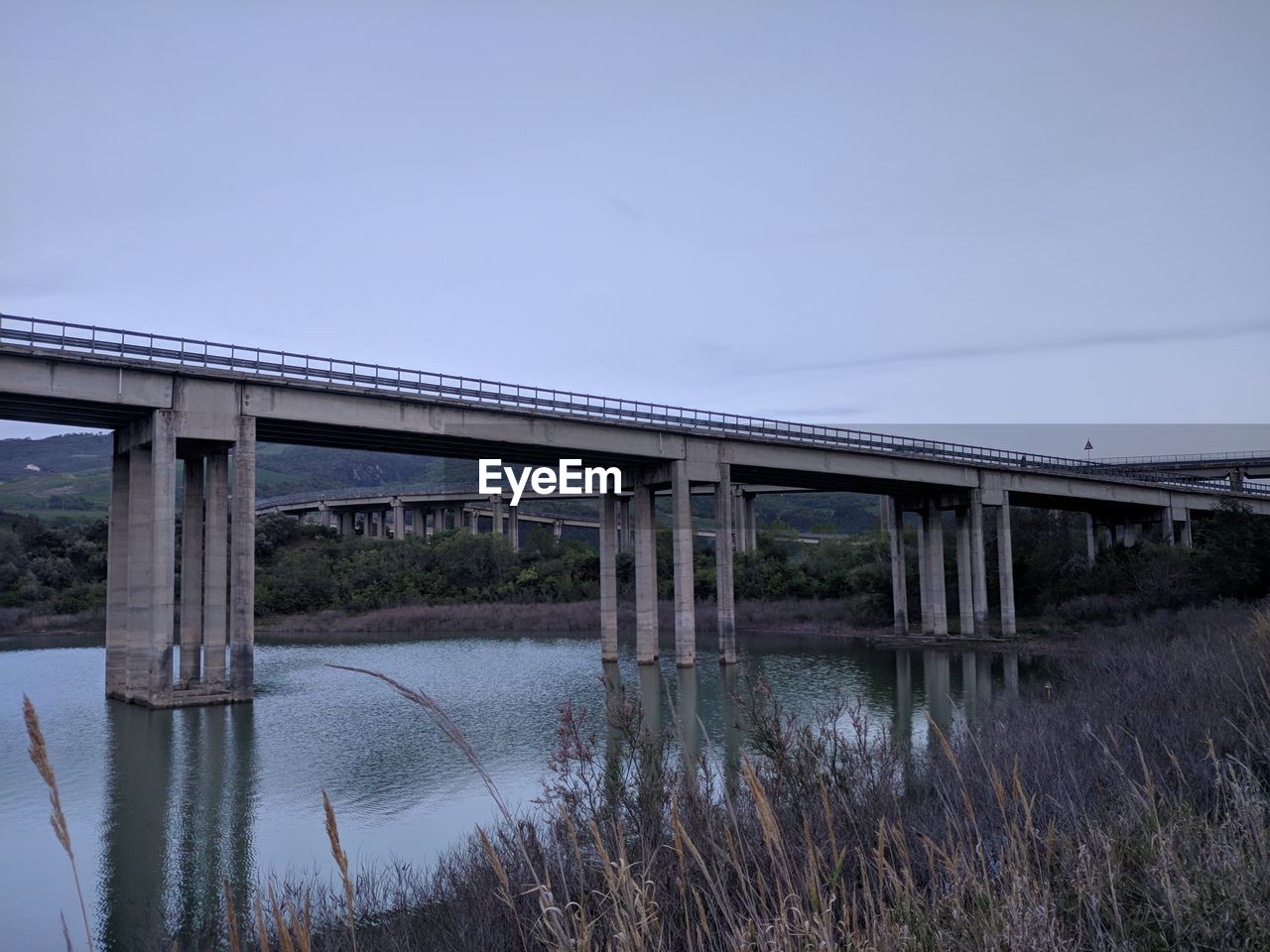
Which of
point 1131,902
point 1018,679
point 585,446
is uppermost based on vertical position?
point 585,446

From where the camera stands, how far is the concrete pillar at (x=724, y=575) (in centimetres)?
4969

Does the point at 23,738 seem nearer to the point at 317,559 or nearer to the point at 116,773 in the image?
the point at 116,773

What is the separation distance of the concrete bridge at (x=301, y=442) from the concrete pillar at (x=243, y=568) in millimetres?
74

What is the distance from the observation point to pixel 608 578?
53625 mm

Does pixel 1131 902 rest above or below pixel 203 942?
above

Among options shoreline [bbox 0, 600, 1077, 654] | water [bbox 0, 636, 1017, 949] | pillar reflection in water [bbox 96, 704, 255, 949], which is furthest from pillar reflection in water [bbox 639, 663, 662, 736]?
shoreline [bbox 0, 600, 1077, 654]

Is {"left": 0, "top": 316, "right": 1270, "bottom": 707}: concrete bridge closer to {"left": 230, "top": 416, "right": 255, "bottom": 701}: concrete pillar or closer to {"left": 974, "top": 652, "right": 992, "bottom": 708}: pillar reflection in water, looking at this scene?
{"left": 230, "top": 416, "right": 255, "bottom": 701}: concrete pillar

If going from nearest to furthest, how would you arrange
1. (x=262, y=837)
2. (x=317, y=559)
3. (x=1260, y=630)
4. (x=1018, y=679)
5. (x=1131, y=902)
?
1. (x=1131, y=902)
2. (x=262, y=837)
3. (x=1260, y=630)
4. (x=1018, y=679)
5. (x=317, y=559)

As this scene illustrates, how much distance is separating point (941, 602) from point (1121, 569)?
37.8 ft

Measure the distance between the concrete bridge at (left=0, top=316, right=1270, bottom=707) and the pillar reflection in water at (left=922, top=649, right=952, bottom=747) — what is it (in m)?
9.69

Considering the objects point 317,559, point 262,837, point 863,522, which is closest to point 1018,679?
point 262,837

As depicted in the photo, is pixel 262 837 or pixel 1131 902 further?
pixel 262 837

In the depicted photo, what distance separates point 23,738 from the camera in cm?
2766

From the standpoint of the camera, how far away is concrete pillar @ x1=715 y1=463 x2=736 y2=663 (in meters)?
49.7
